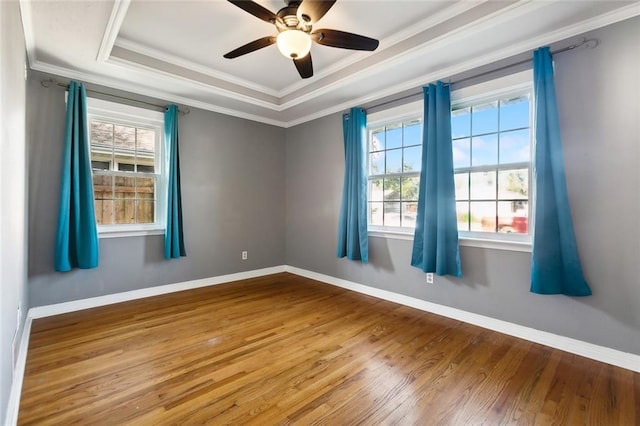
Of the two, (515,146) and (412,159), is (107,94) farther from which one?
(515,146)

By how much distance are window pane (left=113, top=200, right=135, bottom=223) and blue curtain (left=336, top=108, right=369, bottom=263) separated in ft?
8.60

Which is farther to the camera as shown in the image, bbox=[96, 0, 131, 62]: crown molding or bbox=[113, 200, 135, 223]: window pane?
bbox=[113, 200, 135, 223]: window pane

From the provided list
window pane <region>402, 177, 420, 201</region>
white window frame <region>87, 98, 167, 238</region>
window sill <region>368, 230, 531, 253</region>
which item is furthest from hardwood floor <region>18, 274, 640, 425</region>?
window pane <region>402, 177, 420, 201</region>

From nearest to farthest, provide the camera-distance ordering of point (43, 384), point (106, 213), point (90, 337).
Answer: point (43, 384)
point (90, 337)
point (106, 213)

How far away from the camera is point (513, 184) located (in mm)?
2715

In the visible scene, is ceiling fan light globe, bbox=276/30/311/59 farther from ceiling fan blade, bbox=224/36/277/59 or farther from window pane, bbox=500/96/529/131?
window pane, bbox=500/96/529/131

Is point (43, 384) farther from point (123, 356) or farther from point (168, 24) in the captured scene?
point (168, 24)

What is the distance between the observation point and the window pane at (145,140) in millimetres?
3637

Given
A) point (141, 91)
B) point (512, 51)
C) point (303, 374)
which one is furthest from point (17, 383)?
point (512, 51)

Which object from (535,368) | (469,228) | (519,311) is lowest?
(535,368)

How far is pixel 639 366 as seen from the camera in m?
2.04

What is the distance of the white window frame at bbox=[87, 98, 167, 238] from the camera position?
10.8 ft

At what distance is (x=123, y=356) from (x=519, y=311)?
325 cm

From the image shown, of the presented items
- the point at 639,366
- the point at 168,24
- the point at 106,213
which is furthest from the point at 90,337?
the point at 639,366
